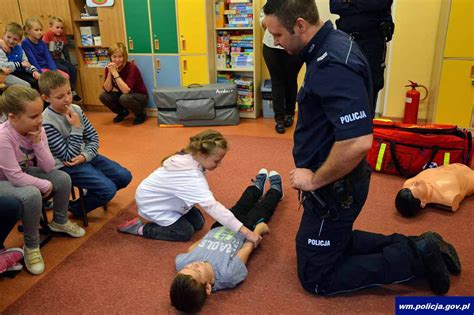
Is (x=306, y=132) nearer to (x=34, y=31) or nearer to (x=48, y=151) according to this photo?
(x=48, y=151)

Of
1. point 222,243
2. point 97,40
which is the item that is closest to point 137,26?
point 97,40

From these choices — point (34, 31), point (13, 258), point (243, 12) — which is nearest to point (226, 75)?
point (243, 12)

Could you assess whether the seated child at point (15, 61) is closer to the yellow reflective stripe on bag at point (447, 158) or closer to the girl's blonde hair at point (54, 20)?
the girl's blonde hair at point (54, 20)

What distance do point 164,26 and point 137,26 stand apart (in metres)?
0.35

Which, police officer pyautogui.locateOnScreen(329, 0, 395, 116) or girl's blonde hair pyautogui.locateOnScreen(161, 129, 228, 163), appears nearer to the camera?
girl's blonde hair pyautogui.locateOnScreen(161, 129, 228, 163)

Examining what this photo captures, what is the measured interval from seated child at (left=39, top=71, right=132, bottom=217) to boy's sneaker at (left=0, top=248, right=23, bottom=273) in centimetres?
48

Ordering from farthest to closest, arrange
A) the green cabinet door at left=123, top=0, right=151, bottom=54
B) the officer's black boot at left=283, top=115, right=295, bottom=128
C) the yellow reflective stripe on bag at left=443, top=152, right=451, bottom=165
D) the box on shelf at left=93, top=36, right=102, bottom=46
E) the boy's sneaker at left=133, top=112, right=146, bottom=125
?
the box on shelf at left=93, top=36, right=102, bottom=46 → the boy's sneaker at left=133, top=112, right=146, bottom=125 → the green cabinet door at left=123, top=0, right=151, bottom=54 → the officer's black boot at left=283, top=115, right=295, bottom=128 → the yellow reflective stripe on bag at left=443, top=152, right=451, bottom=165

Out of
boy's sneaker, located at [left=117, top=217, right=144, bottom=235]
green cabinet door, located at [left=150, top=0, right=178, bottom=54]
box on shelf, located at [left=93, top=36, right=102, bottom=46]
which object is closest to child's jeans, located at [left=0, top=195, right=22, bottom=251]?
boy's sneaker, located at [left=117, top=217, right=144, bottom=235]

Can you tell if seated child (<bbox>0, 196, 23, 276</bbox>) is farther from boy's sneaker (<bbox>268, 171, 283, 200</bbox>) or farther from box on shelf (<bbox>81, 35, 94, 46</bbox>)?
box on shelf (<bbox>81, 35, 94, 46</bbox>)

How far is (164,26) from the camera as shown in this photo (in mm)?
4594

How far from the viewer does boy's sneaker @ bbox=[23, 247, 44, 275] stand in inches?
78.7

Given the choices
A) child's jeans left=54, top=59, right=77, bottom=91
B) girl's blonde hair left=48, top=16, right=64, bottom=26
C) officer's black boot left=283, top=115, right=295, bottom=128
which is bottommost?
officer's black boot left=283, top=115, right=295, bottom=128

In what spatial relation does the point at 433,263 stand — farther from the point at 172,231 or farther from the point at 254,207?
the point at 172,231

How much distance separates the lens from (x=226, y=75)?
190 inches
